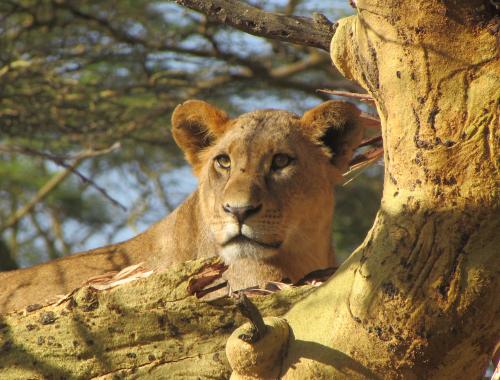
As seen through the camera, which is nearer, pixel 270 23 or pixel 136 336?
pixel 136 336

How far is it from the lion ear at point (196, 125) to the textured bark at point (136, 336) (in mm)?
2201

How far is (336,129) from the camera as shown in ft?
16.8

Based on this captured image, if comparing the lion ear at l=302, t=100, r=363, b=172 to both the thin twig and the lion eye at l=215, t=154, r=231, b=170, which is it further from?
the thin twig

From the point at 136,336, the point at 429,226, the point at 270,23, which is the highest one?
the point at 270,23

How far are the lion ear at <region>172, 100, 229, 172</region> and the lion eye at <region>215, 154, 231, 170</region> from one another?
0.95 ft

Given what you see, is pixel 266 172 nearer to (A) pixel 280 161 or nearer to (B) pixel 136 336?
(A) pixel 280 161

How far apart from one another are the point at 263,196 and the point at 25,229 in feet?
19.8

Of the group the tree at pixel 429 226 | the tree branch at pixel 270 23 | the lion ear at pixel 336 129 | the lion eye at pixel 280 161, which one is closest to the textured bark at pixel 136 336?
the tree at pixel 429 226

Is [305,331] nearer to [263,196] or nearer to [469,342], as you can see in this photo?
[469,342]

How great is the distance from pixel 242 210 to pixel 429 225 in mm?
2013

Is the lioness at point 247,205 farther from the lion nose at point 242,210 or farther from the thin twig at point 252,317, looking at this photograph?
the thin twig at point 252,317

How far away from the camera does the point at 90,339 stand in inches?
121

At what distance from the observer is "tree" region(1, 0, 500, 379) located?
242 centimetres

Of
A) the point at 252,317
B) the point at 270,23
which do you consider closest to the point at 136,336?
the point at 252,317
